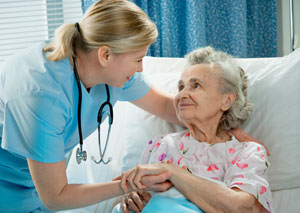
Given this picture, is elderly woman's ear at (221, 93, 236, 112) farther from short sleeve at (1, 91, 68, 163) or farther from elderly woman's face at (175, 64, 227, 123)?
short sleeve at (1, 91, 68, 163)

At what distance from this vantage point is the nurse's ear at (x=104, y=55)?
131 centimetres

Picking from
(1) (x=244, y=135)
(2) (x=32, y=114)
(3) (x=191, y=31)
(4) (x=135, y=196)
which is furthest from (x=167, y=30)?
(2) (x=32, y=114)

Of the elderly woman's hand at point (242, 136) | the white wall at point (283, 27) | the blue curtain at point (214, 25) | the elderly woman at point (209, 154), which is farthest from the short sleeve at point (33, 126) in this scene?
the white wall at point (283, 27)

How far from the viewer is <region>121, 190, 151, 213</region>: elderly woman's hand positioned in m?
1.53

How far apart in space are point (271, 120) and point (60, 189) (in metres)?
0.95

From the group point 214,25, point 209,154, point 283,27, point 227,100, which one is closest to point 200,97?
point 227,100

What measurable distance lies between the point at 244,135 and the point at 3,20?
6.56ft

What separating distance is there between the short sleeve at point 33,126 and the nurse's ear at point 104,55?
0.63ft

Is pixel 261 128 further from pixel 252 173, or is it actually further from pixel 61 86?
pixel 61 86

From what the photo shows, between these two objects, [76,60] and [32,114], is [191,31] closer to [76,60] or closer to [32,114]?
[76,60]

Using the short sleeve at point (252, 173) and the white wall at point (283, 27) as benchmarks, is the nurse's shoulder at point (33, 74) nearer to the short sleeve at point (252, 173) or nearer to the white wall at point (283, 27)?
the short sleeve at point (252, 173)

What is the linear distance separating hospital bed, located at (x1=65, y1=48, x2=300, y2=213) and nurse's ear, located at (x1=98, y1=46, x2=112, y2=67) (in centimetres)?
62

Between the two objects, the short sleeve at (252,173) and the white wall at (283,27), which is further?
the white wall at (283,27)

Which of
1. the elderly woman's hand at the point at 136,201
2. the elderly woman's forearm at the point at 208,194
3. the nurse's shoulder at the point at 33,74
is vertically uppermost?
the nurse's shoulder at the point at 33,74
